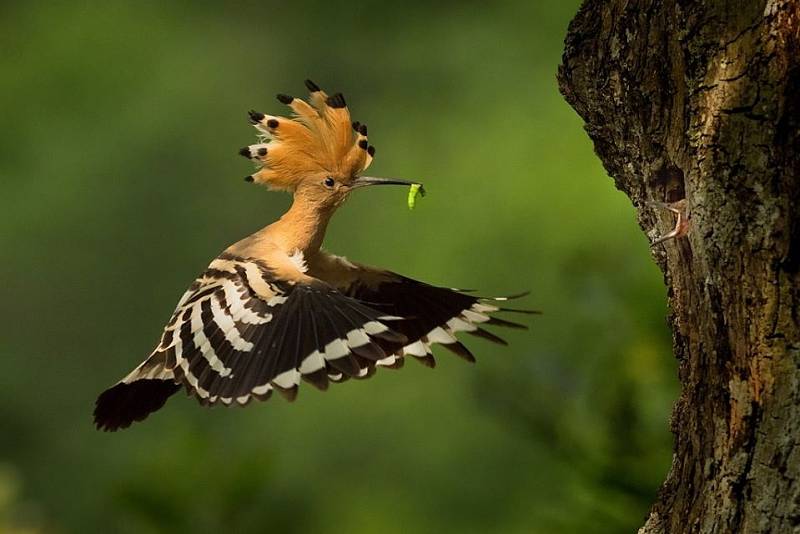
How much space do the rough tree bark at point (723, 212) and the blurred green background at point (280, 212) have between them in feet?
5.67

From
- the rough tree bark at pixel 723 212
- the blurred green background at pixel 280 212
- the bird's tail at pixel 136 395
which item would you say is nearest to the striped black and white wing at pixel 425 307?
the bird's tail at pixel 136 395

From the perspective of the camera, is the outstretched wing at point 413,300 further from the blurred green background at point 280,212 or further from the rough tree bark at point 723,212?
the blurred green background at point 280,212

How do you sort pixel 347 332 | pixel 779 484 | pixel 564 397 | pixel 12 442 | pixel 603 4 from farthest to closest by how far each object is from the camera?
pixel 12 442, pixel 564 397, pixel 347 332, pixel 603 4, pixel 779 484

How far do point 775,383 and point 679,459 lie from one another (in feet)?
0.60

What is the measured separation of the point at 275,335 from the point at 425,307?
34 centimetres

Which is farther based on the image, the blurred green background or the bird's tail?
the blurred green background

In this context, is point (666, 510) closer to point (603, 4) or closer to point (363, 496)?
point (603, 4)

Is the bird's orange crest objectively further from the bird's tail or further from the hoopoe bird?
the bird's tail

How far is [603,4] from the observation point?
1.35 metres

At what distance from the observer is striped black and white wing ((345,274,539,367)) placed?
184 centimetres

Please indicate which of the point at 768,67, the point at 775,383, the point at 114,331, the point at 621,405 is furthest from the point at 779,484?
the point at 114,331

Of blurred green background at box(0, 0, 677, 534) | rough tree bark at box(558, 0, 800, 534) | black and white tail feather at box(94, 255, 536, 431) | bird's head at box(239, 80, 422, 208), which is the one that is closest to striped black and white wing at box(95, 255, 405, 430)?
black and white tail feather at box(94, 255, 536, 431)

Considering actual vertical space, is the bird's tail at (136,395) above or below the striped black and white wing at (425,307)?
below

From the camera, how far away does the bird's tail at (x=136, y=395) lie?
173 centimetres
